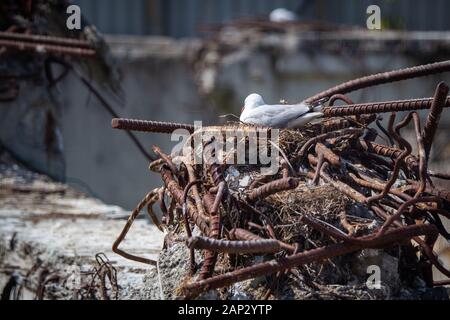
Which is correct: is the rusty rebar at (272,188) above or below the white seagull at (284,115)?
below

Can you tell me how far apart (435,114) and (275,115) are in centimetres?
52

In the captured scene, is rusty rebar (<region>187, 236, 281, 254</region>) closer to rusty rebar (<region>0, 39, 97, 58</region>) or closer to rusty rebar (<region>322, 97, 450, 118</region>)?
rusty rebar (<region>322, 97, 450, 118</region>)

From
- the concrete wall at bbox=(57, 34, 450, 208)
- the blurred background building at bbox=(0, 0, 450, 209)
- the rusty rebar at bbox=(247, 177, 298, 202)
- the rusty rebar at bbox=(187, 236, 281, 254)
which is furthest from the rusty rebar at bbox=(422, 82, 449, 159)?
the concrete wall at bbox=(57, 34, 450, 208)

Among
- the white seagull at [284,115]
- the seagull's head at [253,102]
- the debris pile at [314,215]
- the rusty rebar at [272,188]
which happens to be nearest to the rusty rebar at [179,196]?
the debris pile at [314,215]

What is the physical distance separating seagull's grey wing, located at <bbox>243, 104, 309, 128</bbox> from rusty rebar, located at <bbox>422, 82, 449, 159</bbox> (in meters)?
0.39

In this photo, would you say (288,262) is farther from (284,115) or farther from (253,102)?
(253,102)

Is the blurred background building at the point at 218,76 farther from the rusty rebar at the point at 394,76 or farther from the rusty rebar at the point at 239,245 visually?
the rusty rebar at the point at 239,245

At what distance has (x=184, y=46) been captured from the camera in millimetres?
9297

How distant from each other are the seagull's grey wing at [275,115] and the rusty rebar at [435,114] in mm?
390

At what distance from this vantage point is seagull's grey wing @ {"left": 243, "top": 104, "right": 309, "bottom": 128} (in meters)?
3.03

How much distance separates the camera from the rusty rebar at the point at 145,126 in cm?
312

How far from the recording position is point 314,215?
269 centimetres

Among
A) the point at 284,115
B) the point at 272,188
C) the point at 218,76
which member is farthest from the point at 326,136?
the point at 218,76
